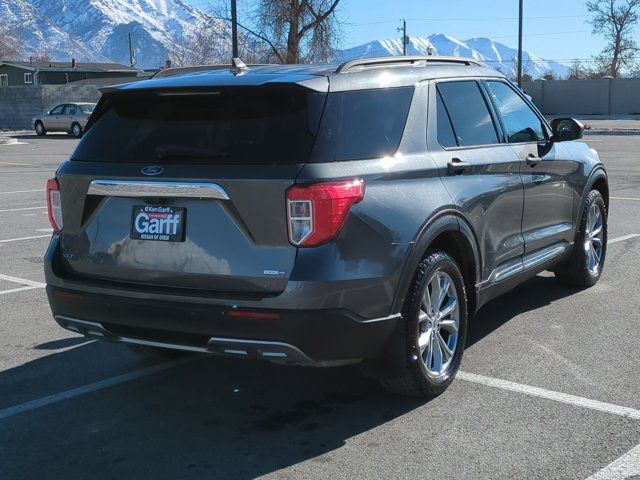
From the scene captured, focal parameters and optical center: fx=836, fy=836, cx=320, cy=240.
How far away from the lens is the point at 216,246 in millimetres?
4023

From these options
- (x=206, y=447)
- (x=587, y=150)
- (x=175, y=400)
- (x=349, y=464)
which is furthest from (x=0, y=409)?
(x=587, y=150)

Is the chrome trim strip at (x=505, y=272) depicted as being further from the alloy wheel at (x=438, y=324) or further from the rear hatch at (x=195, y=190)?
the rear hatch at (x=195, y=190)

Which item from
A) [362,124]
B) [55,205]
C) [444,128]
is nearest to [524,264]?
[444,128]

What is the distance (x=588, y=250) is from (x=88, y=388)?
4.33m

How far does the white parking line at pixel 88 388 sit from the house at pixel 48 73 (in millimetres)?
63266

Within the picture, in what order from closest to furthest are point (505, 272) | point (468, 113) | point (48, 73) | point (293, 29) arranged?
point (468, 113) < point (505, 272) < point (293, 29) < point (48, 73)

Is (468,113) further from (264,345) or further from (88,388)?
(88,388)

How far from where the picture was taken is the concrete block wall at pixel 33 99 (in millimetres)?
47406

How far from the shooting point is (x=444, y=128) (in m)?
4.94

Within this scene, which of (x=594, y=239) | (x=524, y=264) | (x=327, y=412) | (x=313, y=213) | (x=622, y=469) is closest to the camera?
(x=622, y=469)

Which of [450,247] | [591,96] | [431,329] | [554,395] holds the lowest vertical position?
[554,395]

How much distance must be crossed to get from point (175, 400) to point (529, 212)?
2.75 metres

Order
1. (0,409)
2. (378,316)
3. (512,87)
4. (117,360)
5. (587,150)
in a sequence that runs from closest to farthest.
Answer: (378,316), (0,409), (117,360), (512,87), (587,150)

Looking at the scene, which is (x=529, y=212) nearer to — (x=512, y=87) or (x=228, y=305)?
(x=512, y=87)
